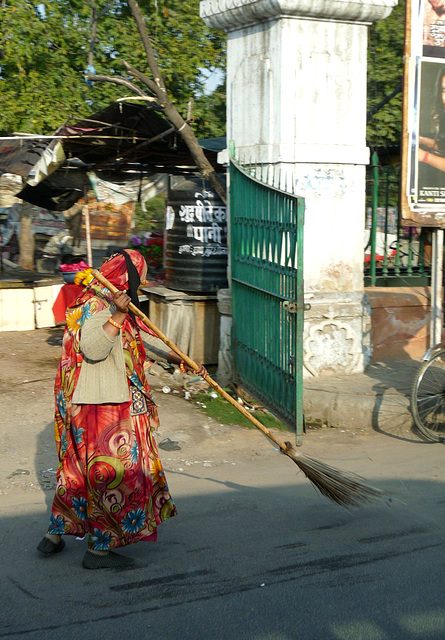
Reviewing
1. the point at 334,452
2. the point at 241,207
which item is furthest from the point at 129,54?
the point at 334,452

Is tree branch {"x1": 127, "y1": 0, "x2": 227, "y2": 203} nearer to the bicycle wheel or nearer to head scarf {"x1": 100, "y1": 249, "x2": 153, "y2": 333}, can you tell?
the bicycle wheel

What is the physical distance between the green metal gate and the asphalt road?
59 centimetres

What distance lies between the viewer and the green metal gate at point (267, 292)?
532 centimetres

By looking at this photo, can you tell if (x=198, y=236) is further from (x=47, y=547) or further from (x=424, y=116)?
(x=47, y=547)

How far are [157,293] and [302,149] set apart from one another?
104 inches

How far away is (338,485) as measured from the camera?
3.90 m

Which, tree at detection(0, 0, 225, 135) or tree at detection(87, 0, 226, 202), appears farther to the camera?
tree at detection(0, 0, 225, 135)

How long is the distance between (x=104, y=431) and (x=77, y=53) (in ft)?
36.5

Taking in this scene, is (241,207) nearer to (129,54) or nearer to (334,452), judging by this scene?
(334,452)

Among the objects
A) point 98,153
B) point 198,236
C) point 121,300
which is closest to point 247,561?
point 121,300

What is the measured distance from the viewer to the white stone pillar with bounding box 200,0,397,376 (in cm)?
617

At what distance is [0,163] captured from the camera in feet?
26.7

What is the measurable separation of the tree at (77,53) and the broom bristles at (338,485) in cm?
948

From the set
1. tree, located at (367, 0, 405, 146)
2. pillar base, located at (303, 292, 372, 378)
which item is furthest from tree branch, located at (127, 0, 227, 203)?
tree, located at (367, 0, 405, 146)
